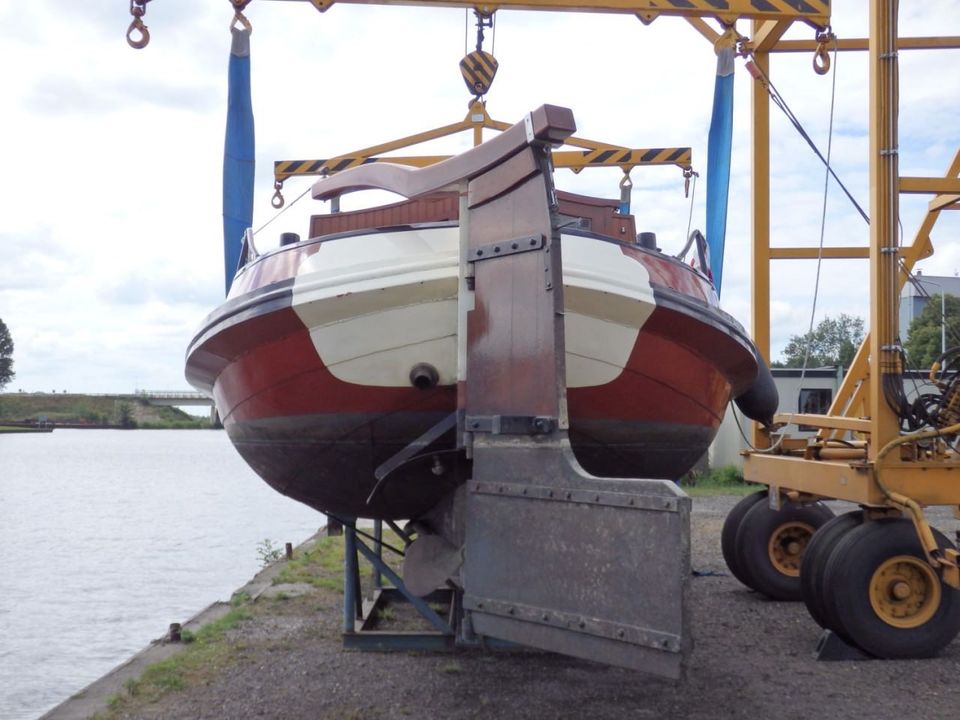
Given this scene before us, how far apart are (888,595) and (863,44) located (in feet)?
16.9

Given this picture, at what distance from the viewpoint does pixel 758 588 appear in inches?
290

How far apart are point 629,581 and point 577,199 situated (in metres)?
2.23

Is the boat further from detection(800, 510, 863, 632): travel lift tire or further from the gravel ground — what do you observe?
detection(800, 510, 863, 632): travel lift tire

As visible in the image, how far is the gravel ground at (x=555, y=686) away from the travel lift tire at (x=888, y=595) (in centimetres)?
12

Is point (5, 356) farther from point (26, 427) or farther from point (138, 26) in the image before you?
point (138, 26)

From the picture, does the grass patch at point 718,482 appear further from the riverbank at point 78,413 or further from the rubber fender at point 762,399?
the riverbank at point 78,413

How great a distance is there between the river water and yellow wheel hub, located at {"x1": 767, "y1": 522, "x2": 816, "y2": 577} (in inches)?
186

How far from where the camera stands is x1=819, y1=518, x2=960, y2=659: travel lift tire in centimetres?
525

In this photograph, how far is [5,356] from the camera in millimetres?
86000

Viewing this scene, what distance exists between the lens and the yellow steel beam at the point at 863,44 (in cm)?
806

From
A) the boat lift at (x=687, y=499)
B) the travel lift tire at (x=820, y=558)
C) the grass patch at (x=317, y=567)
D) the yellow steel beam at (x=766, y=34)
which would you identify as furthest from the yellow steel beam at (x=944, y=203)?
the grass patch at (x=317, y=567)

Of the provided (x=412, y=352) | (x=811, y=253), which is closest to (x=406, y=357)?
(x=412, y=352)

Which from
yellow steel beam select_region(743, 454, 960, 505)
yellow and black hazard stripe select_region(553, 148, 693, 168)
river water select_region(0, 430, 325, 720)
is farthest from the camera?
yellow and black hazard stripe select_region(553, 148, 693, 168)

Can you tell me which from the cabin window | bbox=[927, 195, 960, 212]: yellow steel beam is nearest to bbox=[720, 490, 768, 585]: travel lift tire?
bbox=[927, 195, 960, 212]: yellow steel beam
